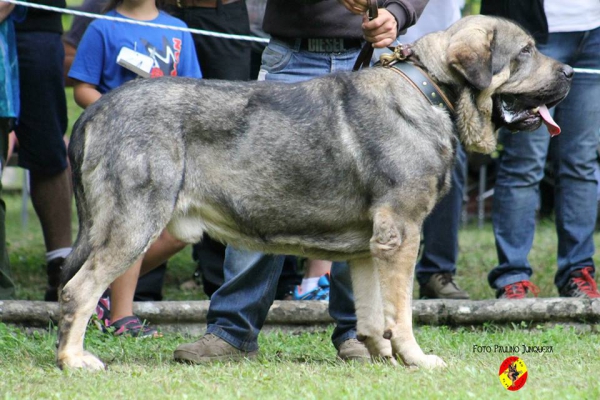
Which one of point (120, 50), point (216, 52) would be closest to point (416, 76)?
point (120, 50)

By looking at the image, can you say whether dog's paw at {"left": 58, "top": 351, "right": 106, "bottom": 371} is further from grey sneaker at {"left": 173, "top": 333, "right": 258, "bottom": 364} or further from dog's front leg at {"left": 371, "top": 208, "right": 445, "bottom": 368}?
dog's front leg at {"left": 371, "top": 208, "right": 445, "bottom": 368}

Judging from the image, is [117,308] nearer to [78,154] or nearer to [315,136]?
[78,154]

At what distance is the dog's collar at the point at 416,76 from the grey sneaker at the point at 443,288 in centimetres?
240

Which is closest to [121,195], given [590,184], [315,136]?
[315,136]

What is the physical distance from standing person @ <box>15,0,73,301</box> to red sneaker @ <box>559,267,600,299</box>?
3.64 m

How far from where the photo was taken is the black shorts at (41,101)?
6.61 meters

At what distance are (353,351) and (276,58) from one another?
5.61ft

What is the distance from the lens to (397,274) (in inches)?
182

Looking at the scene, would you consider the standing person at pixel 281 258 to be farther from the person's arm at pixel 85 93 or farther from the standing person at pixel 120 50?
the person's arm at pixel 85 93

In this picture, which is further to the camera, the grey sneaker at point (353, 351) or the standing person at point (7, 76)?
the standing person at point (7, 76)

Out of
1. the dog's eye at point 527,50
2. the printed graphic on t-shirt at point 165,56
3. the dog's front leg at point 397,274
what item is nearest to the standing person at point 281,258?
the dog's front leg at point 397,274

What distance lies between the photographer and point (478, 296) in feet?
24.5

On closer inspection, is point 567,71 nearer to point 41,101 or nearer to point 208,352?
point 208,352

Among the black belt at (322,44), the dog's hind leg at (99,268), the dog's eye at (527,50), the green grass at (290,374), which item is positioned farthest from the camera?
the black belt at (322,44)
